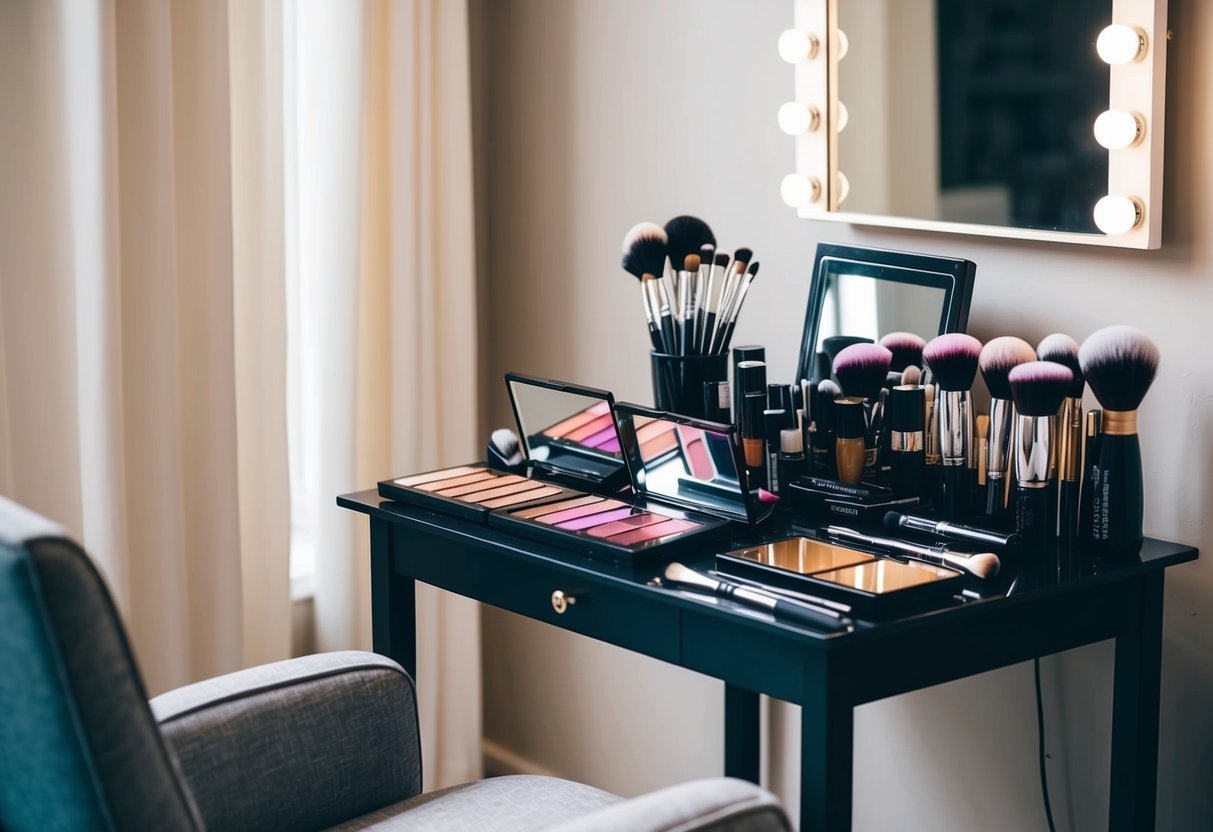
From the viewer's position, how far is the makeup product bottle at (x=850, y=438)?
1529 mm

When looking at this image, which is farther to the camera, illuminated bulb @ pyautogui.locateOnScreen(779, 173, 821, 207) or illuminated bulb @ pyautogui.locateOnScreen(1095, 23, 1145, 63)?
illuminated bulb @ pyautogui.locateOnScreen(779, 173, 821, 207)

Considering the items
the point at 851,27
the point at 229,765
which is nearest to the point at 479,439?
the point at 851,27

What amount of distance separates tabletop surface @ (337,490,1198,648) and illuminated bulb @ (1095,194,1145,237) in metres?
0.32

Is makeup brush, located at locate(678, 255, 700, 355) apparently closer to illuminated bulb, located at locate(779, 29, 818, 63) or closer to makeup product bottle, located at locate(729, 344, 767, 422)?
makeup product bottle, located at locate(729, 344, 767, 422)

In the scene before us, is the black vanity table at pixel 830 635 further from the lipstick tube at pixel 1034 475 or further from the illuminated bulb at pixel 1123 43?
the illuminated bulb at pixel 1123 43

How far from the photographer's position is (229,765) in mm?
1304

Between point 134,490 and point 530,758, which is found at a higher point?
point 134,490

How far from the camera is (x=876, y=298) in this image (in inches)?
66.4

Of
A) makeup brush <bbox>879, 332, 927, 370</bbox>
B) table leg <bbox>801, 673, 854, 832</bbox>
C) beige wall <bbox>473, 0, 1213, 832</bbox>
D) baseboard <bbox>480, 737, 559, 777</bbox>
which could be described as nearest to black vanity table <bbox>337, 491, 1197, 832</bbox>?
table leg <bbox>801, 673, 854, 832</bbox>

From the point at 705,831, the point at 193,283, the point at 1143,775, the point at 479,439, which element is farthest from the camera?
the point at 479,439

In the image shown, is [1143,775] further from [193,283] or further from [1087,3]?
[193,283]

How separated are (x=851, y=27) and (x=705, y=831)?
41.6 inches

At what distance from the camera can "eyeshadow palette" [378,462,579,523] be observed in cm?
157

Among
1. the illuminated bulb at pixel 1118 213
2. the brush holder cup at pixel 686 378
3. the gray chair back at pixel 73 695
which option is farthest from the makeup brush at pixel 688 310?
the gray chair back at pixel 73 695
